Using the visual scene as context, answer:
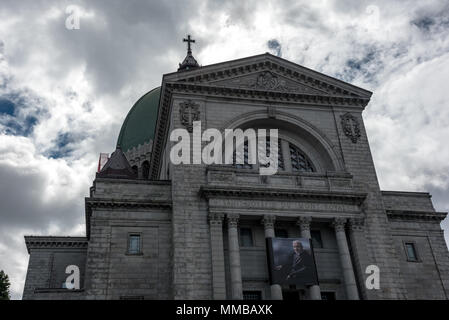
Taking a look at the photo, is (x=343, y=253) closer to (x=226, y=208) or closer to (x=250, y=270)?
(x=250, y=270)

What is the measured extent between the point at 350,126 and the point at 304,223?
939cm

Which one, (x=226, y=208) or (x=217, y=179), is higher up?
(x=217, y=179)

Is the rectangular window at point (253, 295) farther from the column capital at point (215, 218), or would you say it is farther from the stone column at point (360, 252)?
the stone column at point (360, 252)

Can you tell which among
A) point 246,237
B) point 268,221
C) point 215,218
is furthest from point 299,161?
point 215,218

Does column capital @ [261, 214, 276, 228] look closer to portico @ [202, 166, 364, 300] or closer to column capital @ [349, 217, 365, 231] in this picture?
portico @ [202, 166, 364, 300]

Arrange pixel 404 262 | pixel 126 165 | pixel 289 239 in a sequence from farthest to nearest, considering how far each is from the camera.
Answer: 1. pixel 126 165
2. pixel 404 262
3. pixel 289 239

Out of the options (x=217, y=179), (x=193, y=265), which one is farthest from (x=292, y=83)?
(x=193, y=265)

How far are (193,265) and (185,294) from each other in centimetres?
170

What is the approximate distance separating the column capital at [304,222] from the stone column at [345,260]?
1.72m

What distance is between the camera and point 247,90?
33.2m

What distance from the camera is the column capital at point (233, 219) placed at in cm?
2759

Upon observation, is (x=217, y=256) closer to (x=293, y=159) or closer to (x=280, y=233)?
(x=280, y=233)

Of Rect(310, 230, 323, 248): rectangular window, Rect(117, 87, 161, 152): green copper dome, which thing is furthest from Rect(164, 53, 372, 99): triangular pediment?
Rect(117, 87, 161, 152): green copper dome
